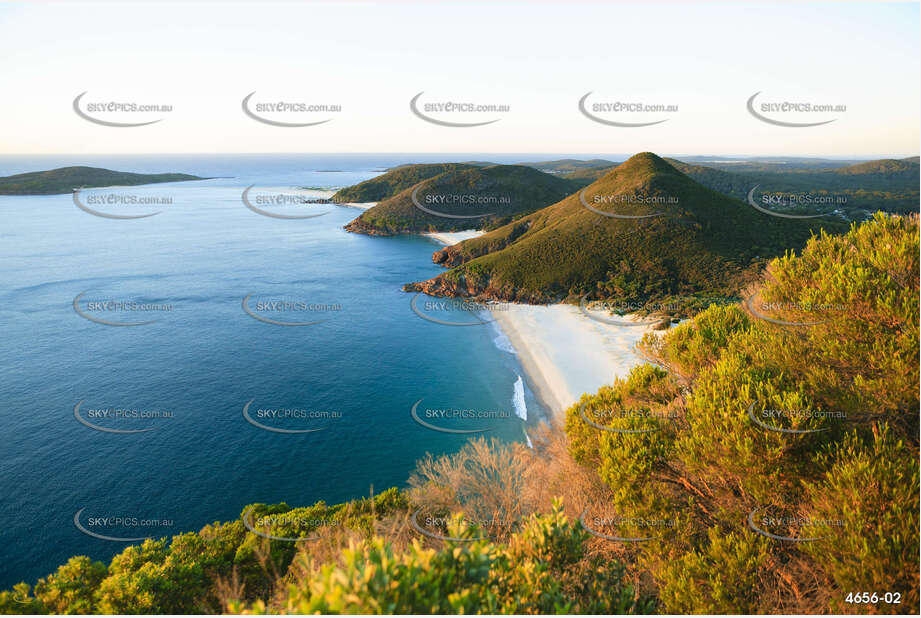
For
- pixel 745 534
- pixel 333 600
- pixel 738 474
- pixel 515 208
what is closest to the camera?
pixel 333 600

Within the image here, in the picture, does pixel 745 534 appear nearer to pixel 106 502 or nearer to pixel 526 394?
pixel 526 394

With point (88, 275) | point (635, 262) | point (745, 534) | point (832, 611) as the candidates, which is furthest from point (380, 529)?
point (88, 275)

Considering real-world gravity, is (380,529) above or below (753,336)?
below
